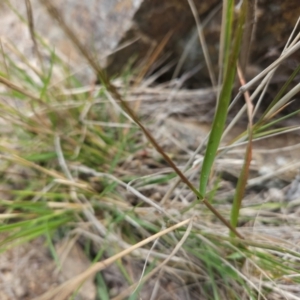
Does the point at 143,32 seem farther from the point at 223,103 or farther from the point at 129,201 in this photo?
the point at 223,103

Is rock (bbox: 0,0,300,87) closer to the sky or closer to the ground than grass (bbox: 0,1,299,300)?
closer to the sky

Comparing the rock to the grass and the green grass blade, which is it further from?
the green grass blade

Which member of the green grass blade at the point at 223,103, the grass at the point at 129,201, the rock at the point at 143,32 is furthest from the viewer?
the rock at the point at 143,32

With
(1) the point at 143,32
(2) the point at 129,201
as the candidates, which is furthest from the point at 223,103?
(1) the point at 143,32

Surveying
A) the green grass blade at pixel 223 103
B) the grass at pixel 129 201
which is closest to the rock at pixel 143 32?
the grass at pixel 129 201

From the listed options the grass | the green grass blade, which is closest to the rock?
the grass

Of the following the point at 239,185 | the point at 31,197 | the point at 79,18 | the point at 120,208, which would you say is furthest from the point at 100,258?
the point at 79,18

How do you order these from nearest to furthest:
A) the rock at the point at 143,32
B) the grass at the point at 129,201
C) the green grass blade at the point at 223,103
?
the green grass blade at the point at 223,103, the grass at the point at 129,201, the rock at the point at 143,32

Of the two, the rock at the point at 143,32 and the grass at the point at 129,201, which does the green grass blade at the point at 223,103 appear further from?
the rock at the point at 143,32

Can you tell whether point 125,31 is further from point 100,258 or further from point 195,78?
point 100,258
